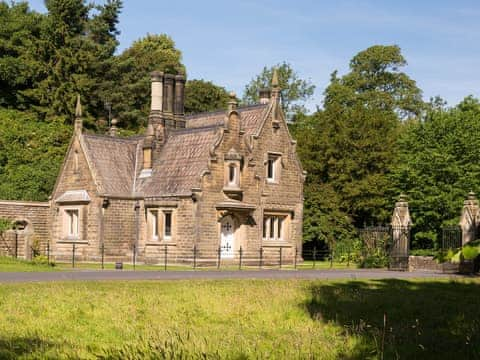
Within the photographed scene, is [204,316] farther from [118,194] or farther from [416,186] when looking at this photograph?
[416,186]

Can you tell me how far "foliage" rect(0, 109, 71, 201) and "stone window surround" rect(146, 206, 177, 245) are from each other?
964 centimetres

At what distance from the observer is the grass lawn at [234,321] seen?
1016 centimetres

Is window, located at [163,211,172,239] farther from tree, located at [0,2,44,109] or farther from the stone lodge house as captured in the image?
tree, located at [0,2,44,109]

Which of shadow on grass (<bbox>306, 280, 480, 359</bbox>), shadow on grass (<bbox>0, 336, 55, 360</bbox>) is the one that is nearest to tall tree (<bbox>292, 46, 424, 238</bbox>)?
shadow on grass (<bbox>306, 280, 480, 359</bbox>)

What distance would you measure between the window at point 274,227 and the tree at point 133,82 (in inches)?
1153

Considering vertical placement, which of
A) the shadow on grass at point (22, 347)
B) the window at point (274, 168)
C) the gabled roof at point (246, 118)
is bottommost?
the shadow on grass at point (22, 347)

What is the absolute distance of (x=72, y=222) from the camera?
42.4 meters

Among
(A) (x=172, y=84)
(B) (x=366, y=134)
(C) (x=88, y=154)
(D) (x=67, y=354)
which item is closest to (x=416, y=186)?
(B) (x=366, y=134)

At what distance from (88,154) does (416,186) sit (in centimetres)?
1819

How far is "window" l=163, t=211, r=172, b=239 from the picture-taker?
39500 millimetres

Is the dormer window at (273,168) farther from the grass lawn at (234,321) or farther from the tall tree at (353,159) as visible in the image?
the grass lawn at (234,321)

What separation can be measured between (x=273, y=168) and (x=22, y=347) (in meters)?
32.3

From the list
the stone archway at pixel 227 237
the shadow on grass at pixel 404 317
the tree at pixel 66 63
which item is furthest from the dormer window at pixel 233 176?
the tree at pixel 66 63

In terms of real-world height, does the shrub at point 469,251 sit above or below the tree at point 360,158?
below
